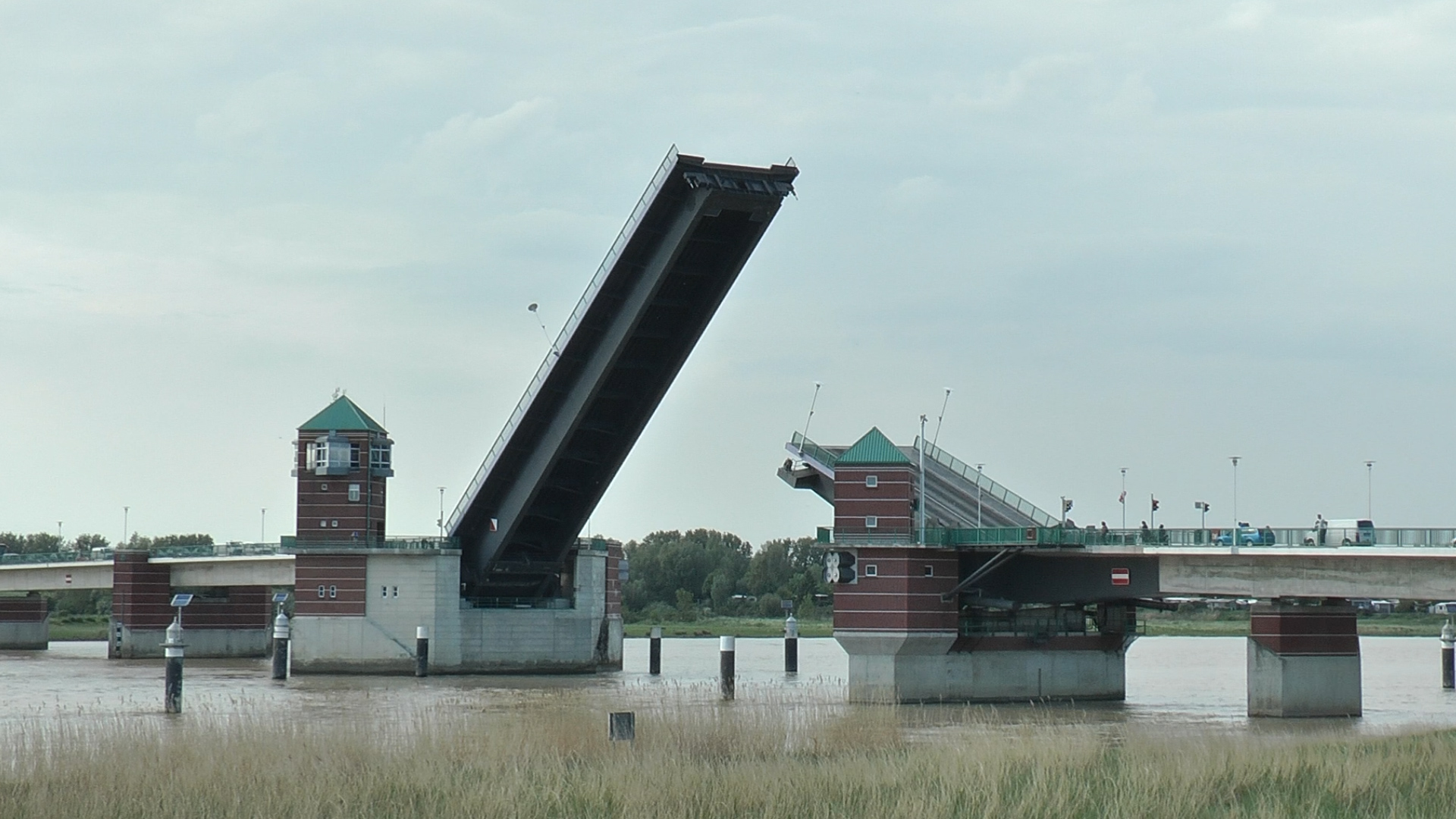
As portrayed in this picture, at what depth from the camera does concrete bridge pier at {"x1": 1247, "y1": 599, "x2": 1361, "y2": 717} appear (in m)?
34.9

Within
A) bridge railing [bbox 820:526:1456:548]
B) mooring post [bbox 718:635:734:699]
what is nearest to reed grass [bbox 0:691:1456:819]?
bridge railing [bbox 820:526:1456:548]

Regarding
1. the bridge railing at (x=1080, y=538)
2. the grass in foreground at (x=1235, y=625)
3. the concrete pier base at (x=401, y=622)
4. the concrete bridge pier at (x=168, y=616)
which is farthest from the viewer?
the grass in foreground at (x=1235, y=625)

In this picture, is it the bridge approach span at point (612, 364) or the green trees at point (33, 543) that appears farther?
the green trees at point (33, 543)

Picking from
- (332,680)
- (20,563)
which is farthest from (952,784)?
(20,563)

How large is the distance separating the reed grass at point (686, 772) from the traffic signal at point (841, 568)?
18093 millimetres

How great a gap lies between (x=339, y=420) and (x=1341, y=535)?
2974 centimetres

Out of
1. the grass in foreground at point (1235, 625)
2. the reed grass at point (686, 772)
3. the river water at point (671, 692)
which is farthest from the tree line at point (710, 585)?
the reed grass at point (686, 772)

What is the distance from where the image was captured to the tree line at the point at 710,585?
107m

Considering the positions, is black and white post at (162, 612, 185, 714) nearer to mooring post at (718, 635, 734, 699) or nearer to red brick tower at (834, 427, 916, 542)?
mooring post at (718, 635, 734, 699)

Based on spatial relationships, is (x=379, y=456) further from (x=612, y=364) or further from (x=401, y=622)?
(x=612, y=364)

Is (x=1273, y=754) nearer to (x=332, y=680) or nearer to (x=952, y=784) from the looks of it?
(x=952, y=784)

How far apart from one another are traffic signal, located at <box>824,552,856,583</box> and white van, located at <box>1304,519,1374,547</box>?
1034 cm

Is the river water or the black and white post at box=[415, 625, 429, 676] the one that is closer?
the river water

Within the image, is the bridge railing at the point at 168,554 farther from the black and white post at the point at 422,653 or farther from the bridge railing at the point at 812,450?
the bridge railing at the point at 812,450
